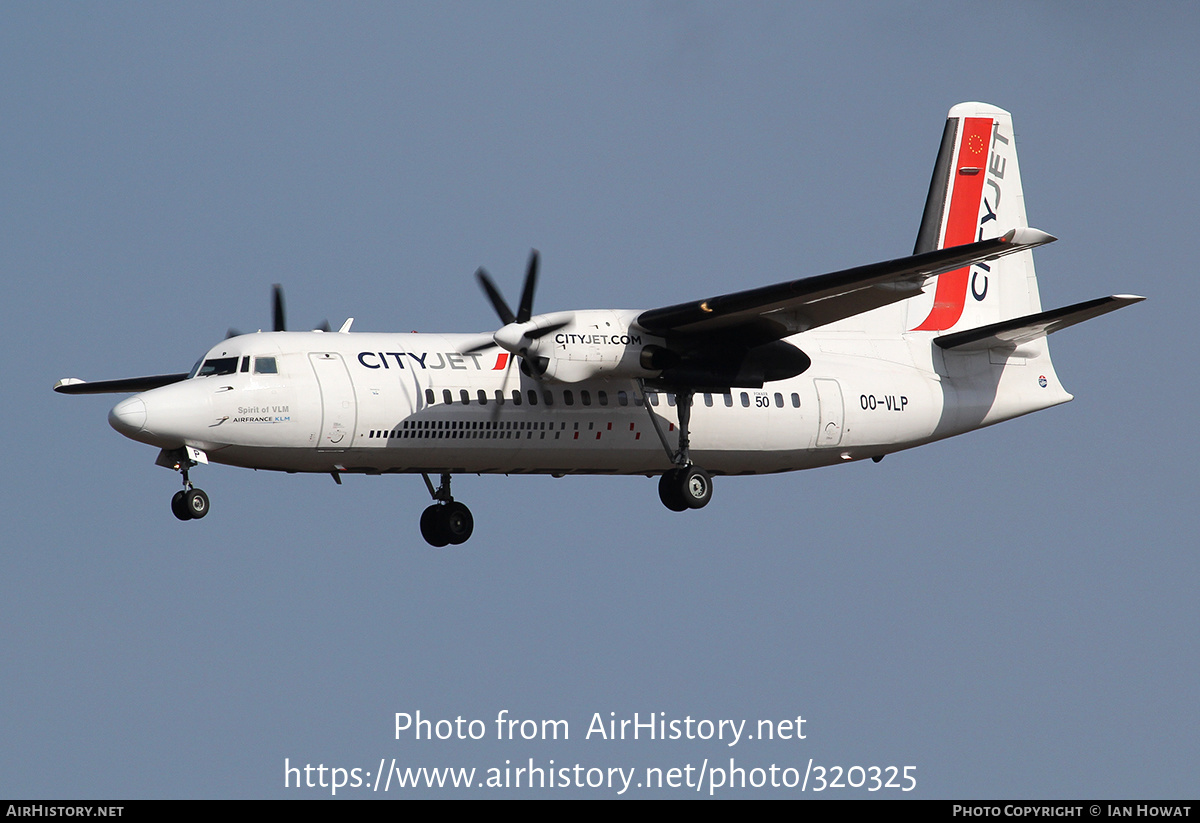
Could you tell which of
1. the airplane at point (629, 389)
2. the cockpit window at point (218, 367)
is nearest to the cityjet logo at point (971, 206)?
the airplane at point (629, 389)

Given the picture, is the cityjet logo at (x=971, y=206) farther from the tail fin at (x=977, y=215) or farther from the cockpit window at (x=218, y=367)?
the cockpit window at (x=218, y=367)

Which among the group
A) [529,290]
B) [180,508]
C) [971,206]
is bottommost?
[180,508]

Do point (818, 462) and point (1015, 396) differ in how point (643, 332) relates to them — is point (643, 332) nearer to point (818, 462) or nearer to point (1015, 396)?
point (818, 462)

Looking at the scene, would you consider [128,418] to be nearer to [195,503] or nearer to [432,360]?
[195,503]

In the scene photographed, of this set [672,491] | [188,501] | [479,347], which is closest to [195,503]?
[188,501]

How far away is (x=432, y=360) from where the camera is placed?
22.6 m

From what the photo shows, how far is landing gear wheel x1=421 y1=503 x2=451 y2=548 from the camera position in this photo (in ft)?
81.1

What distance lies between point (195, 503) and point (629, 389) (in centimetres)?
634

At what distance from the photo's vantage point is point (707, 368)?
22797 mm

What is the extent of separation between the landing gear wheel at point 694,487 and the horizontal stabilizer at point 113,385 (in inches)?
304

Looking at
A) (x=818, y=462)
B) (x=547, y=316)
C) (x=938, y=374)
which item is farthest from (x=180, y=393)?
(x=938, y=374)

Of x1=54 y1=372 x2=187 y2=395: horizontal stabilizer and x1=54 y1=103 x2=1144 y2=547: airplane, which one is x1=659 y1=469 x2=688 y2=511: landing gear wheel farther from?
x1=54 y1=372 x2=187 y2=395: horizontal stabilizer

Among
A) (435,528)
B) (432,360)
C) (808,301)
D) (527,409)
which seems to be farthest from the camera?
(435,528)

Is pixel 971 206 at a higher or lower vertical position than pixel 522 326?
higher
